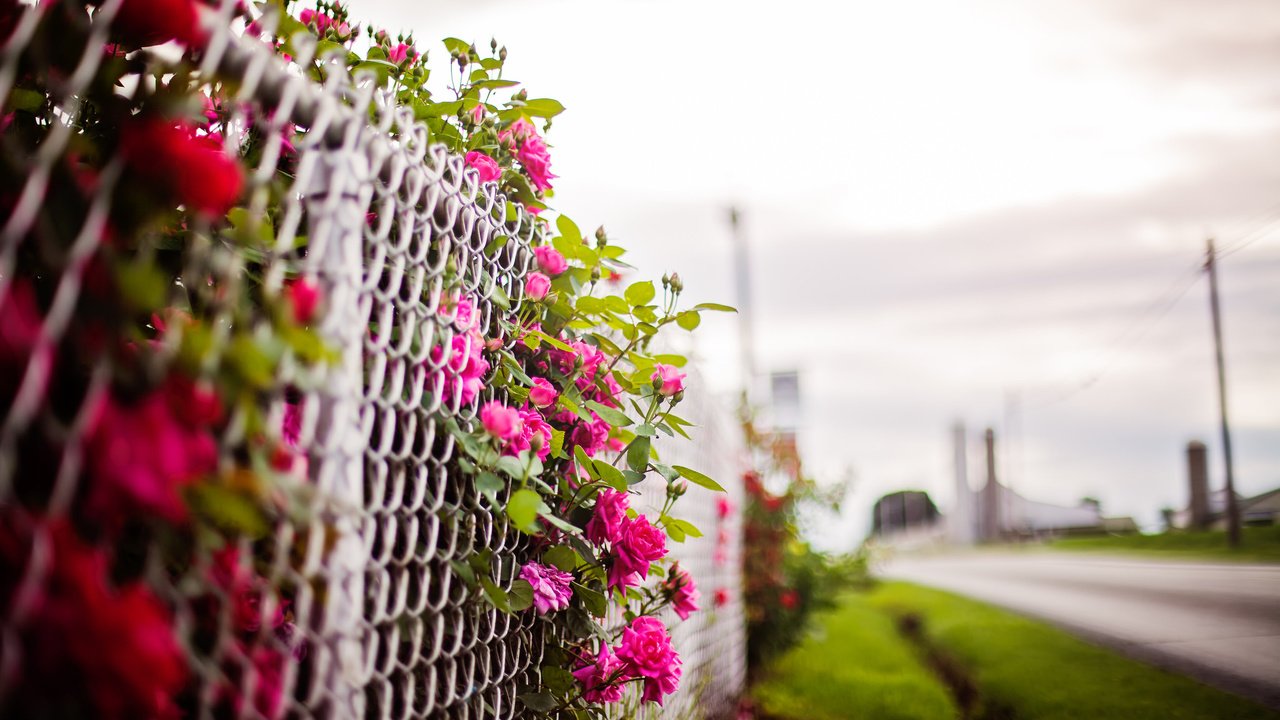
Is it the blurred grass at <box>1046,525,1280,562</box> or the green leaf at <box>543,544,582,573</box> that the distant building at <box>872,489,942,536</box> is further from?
the green leaf at <box>543,544,582,573</box>

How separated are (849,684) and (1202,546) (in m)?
16.9

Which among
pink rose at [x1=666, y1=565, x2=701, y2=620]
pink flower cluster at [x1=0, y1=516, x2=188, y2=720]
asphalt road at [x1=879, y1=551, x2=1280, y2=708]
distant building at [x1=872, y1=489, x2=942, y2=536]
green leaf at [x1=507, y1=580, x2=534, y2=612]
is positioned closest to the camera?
pink flower cluster at [x1=0, y1=516, x2=188, y2=720]

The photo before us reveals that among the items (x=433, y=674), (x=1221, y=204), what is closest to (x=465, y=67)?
(x=433, y=674)

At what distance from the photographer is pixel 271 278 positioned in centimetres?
80

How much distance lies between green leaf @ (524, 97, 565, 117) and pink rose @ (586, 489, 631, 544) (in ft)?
2.79

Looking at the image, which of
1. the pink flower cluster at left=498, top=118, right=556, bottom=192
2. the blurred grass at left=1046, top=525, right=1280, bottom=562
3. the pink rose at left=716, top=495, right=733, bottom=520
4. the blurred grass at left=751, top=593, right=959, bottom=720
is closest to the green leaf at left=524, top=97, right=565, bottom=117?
the pink flower cluster at left=498, top=118, right=556, bottom=192

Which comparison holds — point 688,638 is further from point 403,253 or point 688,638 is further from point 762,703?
point 403,253

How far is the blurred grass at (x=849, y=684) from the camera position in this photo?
4434 mm

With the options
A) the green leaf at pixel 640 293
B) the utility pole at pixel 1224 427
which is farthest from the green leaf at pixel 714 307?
the utility pole at pixel 1224 427

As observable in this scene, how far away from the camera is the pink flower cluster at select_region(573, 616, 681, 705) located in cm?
171

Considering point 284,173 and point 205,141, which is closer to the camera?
point 205,141

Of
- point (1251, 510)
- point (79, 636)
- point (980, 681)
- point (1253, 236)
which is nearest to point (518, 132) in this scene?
point (79, 636)

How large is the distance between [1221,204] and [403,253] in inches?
→ 596

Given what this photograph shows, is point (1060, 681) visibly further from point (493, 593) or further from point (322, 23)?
point (322, 23)
